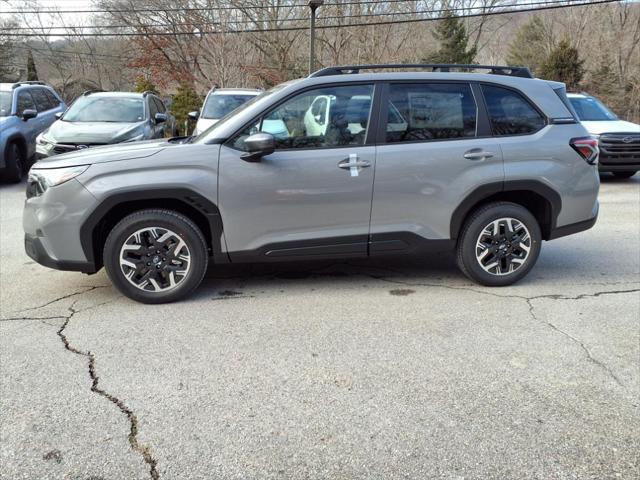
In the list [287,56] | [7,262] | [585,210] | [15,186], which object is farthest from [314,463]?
[287,56]

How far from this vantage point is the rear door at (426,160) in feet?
14.7

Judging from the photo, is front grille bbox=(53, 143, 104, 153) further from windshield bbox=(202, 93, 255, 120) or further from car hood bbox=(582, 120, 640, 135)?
car hood bbox=(582, 120, 640, 135)

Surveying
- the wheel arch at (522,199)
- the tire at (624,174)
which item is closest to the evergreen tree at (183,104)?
the tire at (624,174)

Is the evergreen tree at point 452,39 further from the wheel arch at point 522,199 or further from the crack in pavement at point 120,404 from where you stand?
the crack in pavement at point 120,404

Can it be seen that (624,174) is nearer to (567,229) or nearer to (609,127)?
(609,127)

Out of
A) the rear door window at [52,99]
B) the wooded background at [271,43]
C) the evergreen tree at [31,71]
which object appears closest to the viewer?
the rear door window at [52,99]

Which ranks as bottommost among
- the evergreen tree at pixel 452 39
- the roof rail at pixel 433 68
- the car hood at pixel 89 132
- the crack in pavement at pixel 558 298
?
the crack in pavement at pixel 558 298

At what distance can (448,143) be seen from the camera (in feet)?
15.0

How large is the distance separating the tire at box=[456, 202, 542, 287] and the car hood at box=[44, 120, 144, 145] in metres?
→ 6.82

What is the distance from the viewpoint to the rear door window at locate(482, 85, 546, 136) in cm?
472

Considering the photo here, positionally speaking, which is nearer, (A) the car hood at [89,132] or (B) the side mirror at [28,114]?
(A) the car hood at [89,132]

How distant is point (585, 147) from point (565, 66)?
29.0 m

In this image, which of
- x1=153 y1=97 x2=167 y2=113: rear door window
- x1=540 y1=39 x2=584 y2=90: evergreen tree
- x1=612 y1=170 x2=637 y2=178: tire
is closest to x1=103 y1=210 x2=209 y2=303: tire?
x1=153 y1=97 x2=167 y2=113: rear door window

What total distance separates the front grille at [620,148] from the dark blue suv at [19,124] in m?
11.7
